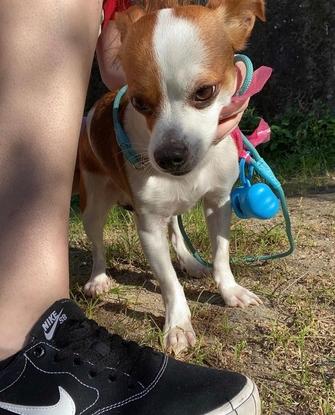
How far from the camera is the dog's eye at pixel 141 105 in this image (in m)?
1.91

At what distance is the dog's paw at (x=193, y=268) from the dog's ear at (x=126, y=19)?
0.97 metres

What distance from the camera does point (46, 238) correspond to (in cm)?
147

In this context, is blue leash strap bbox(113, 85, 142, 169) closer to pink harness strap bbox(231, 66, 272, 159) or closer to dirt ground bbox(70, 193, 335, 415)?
pink harness strap bbox(231, 66, 272, 159)

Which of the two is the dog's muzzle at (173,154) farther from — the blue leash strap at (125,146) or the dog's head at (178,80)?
the blue leash strap at (125,146)

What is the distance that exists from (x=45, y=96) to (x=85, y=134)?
45.8 inches

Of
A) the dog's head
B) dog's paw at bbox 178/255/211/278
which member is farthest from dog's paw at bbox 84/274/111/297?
the dog's head

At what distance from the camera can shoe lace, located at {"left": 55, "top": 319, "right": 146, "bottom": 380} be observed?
1400 mm

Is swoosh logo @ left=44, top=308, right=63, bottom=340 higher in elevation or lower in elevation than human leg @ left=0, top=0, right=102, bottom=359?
lower

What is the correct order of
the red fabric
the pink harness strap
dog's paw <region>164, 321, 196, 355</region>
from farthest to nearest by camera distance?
the red fabric, the pink harness strap, dog's paw <region>164, 321, 196, 355</region>

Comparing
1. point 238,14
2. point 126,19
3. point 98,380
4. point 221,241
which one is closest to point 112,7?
point 126,19

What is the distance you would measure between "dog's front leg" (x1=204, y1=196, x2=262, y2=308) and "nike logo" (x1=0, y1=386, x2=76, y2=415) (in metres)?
1.01

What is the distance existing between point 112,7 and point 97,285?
3.59 ft

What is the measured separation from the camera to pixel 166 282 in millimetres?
2127

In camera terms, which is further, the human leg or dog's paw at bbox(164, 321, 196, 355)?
dog's paw at bbox(164, 321, 196, 355)
